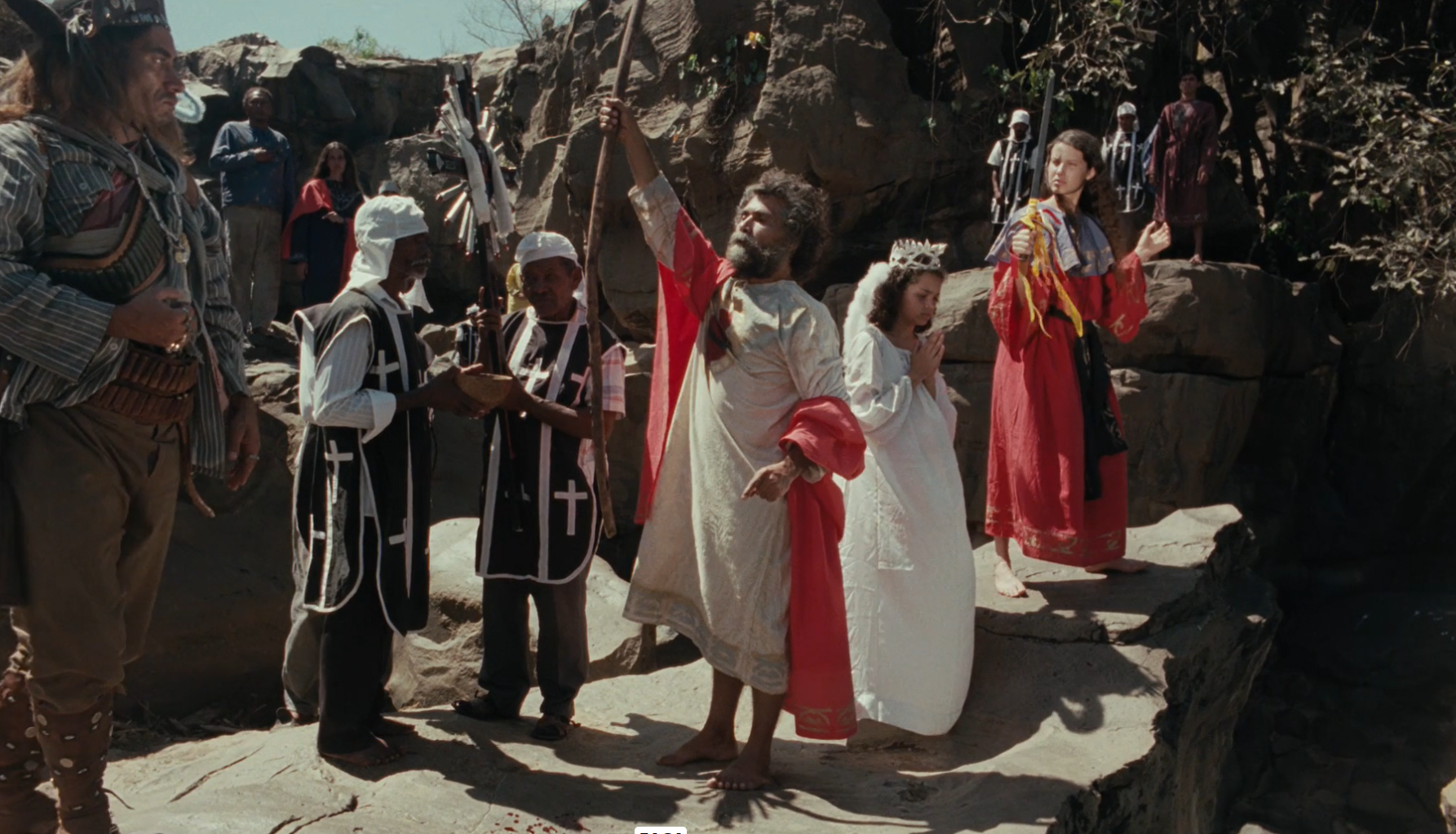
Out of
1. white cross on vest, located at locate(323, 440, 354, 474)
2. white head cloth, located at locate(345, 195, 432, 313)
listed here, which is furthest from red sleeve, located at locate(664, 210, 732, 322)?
white cross on vest, located at locate(323, 440, 354, 474)

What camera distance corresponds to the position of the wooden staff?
158 inches

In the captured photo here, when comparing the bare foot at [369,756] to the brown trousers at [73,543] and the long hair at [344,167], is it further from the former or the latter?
the long hair at [344,167]

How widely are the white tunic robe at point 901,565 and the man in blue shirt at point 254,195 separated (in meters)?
6.12

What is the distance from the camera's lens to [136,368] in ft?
10.4

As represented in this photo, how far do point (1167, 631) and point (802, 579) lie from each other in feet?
6.36

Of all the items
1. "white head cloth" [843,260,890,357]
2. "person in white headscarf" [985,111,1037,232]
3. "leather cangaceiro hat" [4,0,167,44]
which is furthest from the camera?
"person in white headscarf" [985,111,1037,232]

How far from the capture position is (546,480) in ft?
14.9

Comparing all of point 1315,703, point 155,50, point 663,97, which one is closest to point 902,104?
point 663,97

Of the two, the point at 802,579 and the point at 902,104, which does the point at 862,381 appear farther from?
the point at 902,104

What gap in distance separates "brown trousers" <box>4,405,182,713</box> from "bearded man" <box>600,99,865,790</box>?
1645mm

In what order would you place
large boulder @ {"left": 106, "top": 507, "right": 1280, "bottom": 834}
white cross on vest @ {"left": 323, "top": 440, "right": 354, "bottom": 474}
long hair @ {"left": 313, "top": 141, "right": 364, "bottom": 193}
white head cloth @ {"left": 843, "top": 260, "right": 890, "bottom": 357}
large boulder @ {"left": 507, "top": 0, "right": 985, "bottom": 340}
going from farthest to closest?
large boulder @ {"left": 507, "top": 0, "right": 985, "bottom": 340} < long hair @ {"left": 313, "top": 141, "right": 364, "bottom": 193} < white head cloth @ {"left": 843, "top": 260, "right": 890, "bottom": 357} < white cross on vest @ {"left": 323, "top": 440, "right": 354, "bottom": 474} < large boulder @ {"left": 106, "top": 507, "right": 1280, "bottom": 834}

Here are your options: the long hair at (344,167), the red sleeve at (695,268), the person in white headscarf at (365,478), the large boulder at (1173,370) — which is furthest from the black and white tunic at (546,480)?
the long hair at (344,167)

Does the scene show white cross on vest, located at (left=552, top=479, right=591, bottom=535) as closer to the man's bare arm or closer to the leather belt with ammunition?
the man's bare arm

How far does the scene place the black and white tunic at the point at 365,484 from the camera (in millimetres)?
4012
